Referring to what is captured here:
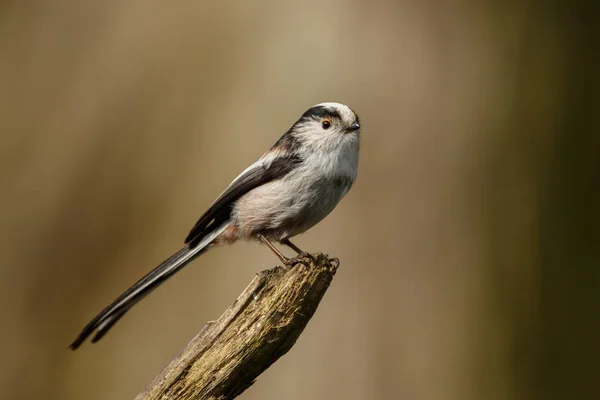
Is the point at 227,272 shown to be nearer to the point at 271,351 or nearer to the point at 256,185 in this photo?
the point at 256,185

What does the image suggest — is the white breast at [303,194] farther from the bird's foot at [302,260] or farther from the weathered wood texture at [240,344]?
the weathered wood texture at [240,344]

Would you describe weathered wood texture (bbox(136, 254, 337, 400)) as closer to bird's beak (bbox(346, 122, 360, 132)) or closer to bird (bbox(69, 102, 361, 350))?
bird (bbox(69, 102, 361, 350))

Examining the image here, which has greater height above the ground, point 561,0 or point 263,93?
point 263,93

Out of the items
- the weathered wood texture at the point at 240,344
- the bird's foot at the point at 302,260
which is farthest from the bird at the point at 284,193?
the weathered wood texture at the point at 240,344

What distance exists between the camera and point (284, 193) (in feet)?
14.0

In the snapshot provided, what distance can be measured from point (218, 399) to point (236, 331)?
31 cm

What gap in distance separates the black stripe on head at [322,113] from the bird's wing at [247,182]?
0.32 meters

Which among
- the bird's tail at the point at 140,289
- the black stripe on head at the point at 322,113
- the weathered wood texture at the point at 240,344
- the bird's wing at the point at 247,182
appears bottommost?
the weathered wood texture at the point at 240,344

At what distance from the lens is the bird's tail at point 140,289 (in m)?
3.92

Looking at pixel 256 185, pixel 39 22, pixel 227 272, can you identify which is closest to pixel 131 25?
pixel 39 22

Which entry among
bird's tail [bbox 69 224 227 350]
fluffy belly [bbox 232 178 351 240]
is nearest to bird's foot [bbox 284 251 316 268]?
fluffy belly [bbox 232 178 351 240]

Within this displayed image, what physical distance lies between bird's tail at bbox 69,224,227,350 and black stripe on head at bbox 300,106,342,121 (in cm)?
93

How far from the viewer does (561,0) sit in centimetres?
640

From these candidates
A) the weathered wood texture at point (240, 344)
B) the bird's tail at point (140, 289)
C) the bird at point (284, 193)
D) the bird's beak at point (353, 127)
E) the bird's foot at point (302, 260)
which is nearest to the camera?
the weathered wood texture at point (240, 344)
